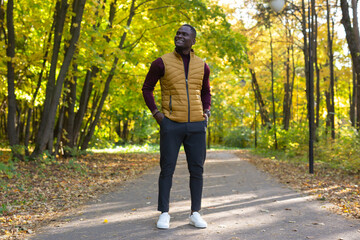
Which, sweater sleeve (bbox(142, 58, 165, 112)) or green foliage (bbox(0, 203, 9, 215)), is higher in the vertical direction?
sweater sleeve (bbox(142, 58, 165, 112))

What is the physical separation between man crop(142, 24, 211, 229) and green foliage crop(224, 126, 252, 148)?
36.7 meters

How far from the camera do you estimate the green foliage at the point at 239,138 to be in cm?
4069

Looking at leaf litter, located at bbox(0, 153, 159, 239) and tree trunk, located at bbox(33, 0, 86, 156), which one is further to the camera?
tree trunk, located at bbox(33, 0, 86, 156)

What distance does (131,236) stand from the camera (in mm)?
3697

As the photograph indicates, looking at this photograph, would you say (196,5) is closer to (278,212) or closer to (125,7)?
(125,7)

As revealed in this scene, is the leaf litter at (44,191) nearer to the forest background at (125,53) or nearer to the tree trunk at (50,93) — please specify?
the tree trunk at (50,93)

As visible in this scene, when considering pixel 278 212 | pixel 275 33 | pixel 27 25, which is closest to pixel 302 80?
pixel 275 33

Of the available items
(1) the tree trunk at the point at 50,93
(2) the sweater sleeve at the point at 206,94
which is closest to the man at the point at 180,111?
(2) the sweater sleeve at the point at 206,94

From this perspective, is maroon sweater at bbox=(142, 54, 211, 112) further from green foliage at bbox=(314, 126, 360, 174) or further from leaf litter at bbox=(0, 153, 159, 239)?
green foliage at bbox=(314, 126, 360, 174)

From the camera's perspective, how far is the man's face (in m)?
4.02

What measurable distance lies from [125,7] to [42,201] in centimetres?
943

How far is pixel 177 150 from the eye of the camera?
414 centimetres

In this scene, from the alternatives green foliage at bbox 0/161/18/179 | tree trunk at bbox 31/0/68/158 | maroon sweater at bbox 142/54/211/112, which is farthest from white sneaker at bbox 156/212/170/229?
tree trunk at bbox 31/0/68/158

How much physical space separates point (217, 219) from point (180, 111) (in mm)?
1405
